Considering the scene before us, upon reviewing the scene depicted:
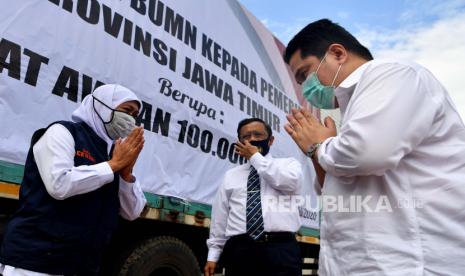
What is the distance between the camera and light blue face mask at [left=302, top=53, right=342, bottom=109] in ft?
4.65

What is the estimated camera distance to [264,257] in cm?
241

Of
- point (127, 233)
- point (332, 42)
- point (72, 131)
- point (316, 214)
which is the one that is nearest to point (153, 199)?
point (127, 233)

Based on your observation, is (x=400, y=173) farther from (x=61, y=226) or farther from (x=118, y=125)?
(x=118, y=125)

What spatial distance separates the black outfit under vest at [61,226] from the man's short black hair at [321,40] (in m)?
1.03

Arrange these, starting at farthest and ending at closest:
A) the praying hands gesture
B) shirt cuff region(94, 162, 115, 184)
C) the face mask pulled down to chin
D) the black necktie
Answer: the face mask pulled down to chin, the black necktie, shirt cuff region(94, 162, 115, 184), the praying hands gesture

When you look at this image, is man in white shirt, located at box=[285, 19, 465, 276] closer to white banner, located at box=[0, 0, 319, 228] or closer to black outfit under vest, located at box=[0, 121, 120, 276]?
black outfit under vest, located at box=[0, 121, 120, 276]

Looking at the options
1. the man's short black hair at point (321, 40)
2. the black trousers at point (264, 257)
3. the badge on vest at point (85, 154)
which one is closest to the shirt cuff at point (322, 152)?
the man's short black hair at point (321, 40)

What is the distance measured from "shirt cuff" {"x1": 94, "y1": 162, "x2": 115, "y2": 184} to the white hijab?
0.28m

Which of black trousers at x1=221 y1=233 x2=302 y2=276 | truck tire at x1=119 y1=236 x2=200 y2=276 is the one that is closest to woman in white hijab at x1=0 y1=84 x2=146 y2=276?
truck tire at x1=119 y1=236 x2=200 y2=276

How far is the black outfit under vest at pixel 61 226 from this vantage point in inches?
62.8

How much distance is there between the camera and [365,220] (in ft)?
3.60

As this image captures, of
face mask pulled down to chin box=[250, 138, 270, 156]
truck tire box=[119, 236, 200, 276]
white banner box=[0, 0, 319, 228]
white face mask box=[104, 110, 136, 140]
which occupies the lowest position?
truck tire box=[119, 236, 200, 276]

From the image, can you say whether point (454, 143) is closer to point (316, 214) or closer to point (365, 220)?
point (365, 220)

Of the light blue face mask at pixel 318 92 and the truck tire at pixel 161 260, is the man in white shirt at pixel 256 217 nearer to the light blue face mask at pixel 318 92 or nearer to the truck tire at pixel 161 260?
the truck tire at pixel 161 260
